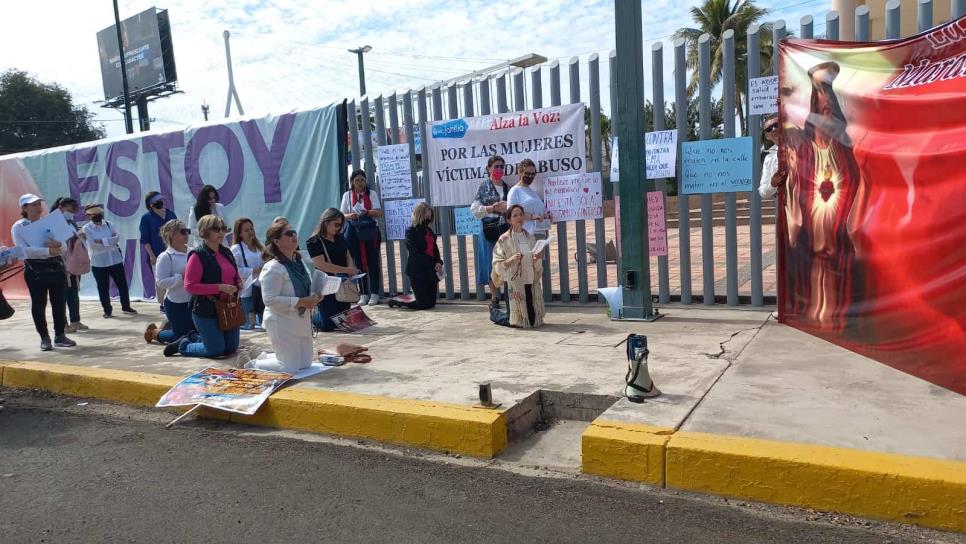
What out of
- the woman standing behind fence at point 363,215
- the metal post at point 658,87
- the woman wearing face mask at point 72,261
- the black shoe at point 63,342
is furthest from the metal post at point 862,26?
the woman wearing face mask at point 72,261

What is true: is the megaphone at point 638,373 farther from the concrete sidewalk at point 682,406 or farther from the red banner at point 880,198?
the red banner at point 880,198

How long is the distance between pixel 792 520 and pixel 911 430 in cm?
103

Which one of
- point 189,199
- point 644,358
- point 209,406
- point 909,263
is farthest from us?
point 189,199

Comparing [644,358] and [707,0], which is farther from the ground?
[707,0]

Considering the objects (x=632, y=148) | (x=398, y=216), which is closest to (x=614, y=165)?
(x=632, y=148)

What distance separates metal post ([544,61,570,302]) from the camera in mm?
8000

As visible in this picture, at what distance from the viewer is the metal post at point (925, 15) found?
6.18 metres

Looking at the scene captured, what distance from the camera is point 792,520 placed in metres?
3.35

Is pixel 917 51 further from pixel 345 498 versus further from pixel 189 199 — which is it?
pixel 189 199

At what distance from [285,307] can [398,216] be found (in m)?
3.91

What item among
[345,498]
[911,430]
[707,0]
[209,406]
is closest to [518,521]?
[345,498]

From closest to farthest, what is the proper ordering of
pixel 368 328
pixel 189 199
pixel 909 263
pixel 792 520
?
pixel 792 520, pixel 909 263, pixel 368 328, pixel 189 199

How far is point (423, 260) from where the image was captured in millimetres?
8695

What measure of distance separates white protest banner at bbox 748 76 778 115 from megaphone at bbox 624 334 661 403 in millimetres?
3479
